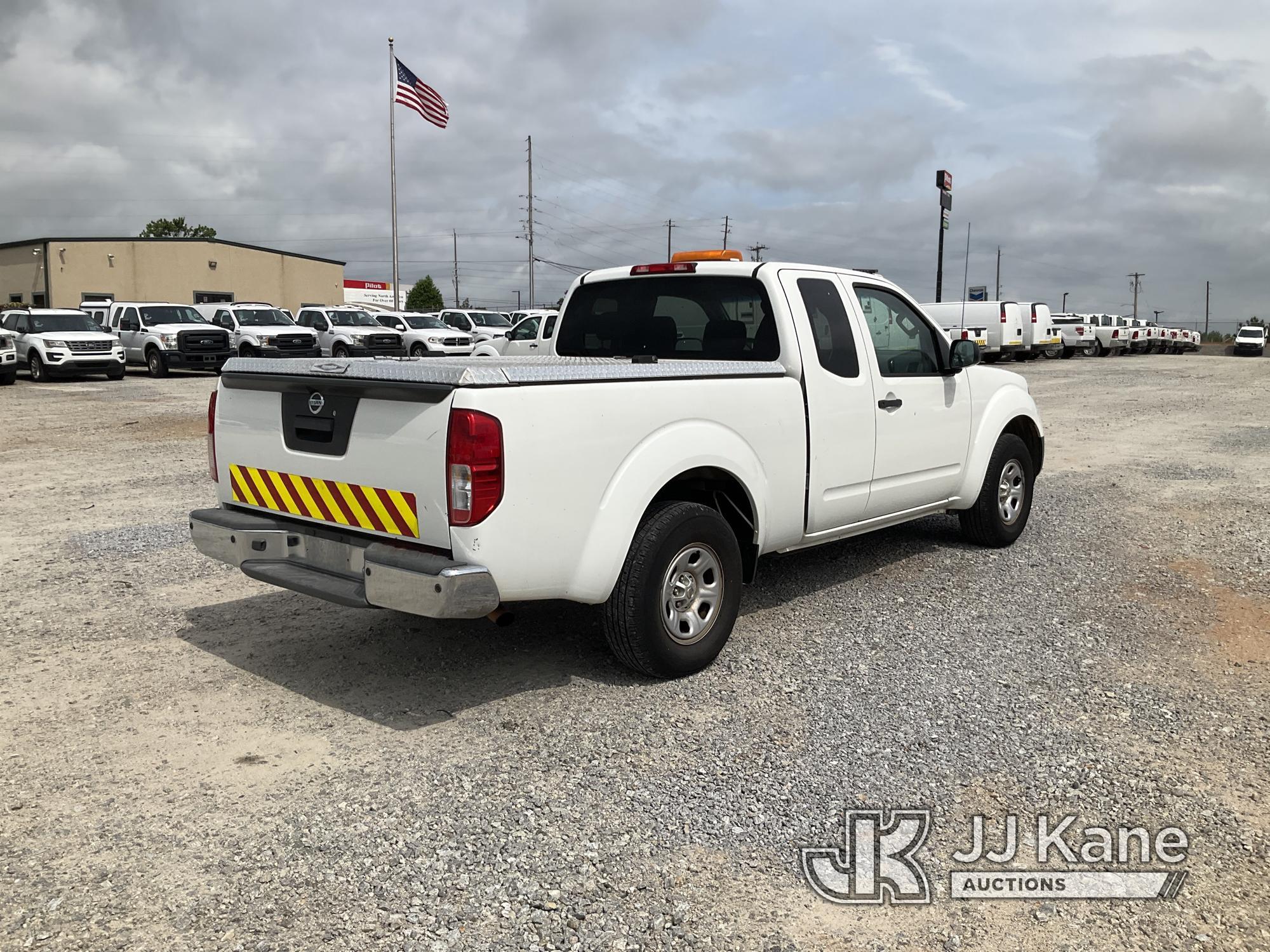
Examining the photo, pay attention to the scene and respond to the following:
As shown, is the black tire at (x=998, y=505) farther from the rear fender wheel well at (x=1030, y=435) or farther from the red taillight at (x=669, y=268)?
the red taillight at (x=669, y=268)

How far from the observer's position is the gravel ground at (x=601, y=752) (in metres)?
2.92

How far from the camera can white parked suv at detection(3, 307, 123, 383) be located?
24422mm

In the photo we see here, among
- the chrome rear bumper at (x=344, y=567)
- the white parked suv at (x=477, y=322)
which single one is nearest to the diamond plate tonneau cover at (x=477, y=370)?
the chrome rear bumper at (x=344, y=567)

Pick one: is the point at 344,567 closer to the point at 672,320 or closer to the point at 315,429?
the point at 315,429

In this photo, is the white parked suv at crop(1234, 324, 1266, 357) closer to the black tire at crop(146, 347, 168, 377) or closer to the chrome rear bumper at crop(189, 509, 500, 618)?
the black tire at crop(146, 347, 168, 377)

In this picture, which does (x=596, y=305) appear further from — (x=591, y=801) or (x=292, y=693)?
(x=591, y=801)

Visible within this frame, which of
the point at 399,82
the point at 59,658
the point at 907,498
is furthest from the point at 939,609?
the point at 399,82

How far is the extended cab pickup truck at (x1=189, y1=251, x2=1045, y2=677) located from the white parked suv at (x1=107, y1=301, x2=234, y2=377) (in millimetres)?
22111

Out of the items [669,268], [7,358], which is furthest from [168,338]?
[669,268]

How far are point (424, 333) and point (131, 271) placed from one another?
36.4 m

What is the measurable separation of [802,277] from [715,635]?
2028 mm

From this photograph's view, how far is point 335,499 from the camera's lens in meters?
4.32

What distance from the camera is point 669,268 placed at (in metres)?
5.77

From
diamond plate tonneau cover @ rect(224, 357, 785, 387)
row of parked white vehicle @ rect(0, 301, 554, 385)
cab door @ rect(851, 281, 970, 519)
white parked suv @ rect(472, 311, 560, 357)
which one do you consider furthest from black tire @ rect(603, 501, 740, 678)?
row of parked white vehicle @ rect(0, 301, 554, 385)
